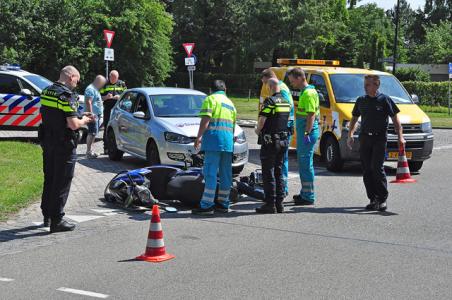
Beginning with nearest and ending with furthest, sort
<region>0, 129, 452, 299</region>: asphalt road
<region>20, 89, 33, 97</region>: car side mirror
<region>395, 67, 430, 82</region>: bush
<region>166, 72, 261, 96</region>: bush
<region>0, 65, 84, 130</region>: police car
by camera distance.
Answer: <region>0, 129, 452, 299</region>: asphalt road → <region>20, 89, 33, 97</region>: car side mirror → <region>0, 65, 84, 130</region>: police car → <region>395, 67, 430, 82</region>: bush → <region>166, 72, 261, 96</region>: bush

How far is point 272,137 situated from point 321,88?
5460mm

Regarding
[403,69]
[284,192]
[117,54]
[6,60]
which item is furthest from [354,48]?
[284,192]

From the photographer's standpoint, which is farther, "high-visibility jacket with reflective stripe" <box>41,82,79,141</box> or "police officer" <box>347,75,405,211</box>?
"police officer" <box>347,75,405,211</box>

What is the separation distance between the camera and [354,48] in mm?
64438

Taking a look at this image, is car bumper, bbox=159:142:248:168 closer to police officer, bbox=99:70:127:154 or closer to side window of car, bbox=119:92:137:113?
side window of car, bbox=119:92:137:113

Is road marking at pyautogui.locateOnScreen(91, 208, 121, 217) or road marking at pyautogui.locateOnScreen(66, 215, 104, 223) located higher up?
road marking at pyautogui.locateOnScreen(91, 208, 121, 217)

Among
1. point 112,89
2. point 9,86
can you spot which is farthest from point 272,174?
point 9,86

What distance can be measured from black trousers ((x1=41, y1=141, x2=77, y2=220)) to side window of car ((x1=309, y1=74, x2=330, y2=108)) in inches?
282

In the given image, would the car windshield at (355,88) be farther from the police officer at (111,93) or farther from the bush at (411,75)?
the bush at (411,75)

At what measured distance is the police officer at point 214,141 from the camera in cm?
889

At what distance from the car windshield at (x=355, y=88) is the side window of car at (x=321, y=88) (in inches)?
7.4

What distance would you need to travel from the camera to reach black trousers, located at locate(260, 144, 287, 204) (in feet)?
30.1

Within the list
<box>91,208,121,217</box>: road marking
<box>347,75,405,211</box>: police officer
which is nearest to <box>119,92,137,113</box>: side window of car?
<box>91,208,121,217</box>: road marking

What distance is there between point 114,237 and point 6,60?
2380cm
